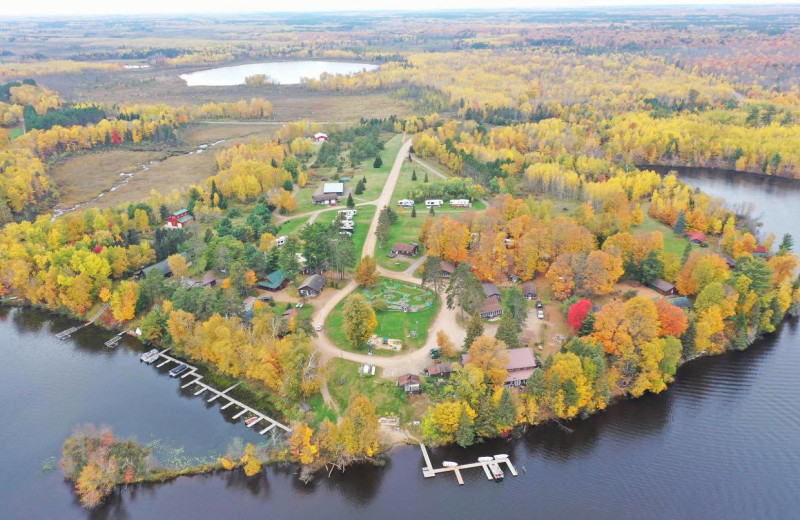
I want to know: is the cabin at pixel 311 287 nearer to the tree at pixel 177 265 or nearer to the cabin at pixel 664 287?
the tree at pixel 177 265

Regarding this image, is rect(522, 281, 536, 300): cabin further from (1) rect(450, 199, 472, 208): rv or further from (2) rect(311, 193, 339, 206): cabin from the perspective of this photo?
(2) rect(311, 193, 339, 206): cabin

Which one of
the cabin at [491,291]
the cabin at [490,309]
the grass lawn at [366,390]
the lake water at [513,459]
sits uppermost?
the cabin at [491,291]

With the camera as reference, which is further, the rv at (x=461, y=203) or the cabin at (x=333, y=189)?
the cabin at (x=333, y=189)

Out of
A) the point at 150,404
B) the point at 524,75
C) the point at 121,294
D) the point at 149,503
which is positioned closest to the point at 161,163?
the point at 121,294

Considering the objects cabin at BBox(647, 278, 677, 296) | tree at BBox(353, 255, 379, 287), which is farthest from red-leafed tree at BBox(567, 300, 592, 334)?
tree at BBox(353, 255, 379, 287)

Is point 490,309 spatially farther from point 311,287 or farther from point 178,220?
point 178,220

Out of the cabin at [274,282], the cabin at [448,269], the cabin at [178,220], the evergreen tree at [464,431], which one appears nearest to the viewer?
the evergreen tree at [464,431]

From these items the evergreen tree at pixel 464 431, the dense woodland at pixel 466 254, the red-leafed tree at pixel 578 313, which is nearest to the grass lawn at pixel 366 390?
the dense woodland at pixel 466 254

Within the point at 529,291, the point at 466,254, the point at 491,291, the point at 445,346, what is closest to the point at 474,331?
the point at 445,346
